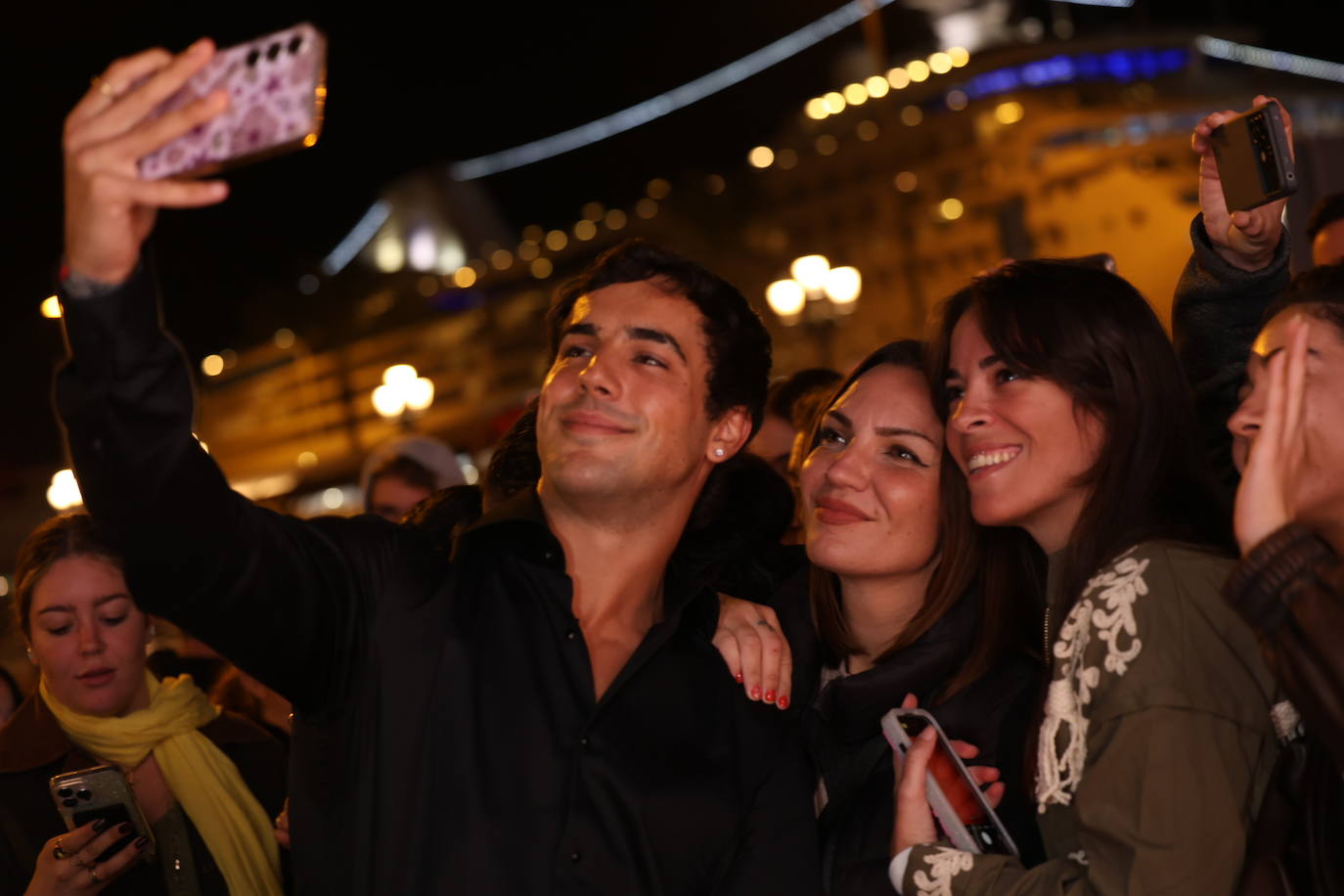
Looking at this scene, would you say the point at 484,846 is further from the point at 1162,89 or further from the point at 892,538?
the point at 1162,89

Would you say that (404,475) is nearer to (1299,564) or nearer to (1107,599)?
(1107,599)

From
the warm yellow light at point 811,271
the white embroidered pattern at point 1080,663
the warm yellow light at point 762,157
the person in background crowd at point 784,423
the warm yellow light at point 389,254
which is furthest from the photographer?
the warm yellow light at point 389,254

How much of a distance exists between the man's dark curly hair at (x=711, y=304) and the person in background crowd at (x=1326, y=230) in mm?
2830

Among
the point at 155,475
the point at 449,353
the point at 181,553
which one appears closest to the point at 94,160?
the point at 155,475

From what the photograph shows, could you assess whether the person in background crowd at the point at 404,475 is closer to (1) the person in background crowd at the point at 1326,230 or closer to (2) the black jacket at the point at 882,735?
(2) the black jacket at the point at 882,735

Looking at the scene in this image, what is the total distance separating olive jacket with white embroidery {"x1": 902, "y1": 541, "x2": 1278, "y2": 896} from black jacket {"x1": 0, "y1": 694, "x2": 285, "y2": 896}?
2.39 meters

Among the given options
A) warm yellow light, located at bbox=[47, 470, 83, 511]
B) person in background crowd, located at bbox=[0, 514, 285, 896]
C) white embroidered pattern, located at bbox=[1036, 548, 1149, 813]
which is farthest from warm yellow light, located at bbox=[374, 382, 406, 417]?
white embroidered pattern, located at bbox=[1036, 548, 1149, 813]

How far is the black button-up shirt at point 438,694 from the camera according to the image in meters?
2.38

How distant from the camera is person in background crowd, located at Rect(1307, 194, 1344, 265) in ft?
17.9

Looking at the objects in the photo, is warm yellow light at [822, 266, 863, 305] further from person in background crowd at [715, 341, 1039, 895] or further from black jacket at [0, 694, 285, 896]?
black jacket at [0, 694, 285, 896]

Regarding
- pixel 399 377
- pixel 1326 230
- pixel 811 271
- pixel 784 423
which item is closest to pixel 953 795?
pixel 784 423

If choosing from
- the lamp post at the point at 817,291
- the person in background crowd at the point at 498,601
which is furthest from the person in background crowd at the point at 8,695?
the lamp post at the point at 817,291

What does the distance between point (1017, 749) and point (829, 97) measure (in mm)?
57393

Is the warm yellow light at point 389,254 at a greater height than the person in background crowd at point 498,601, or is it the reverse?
the warm yellow light at point 389,254
